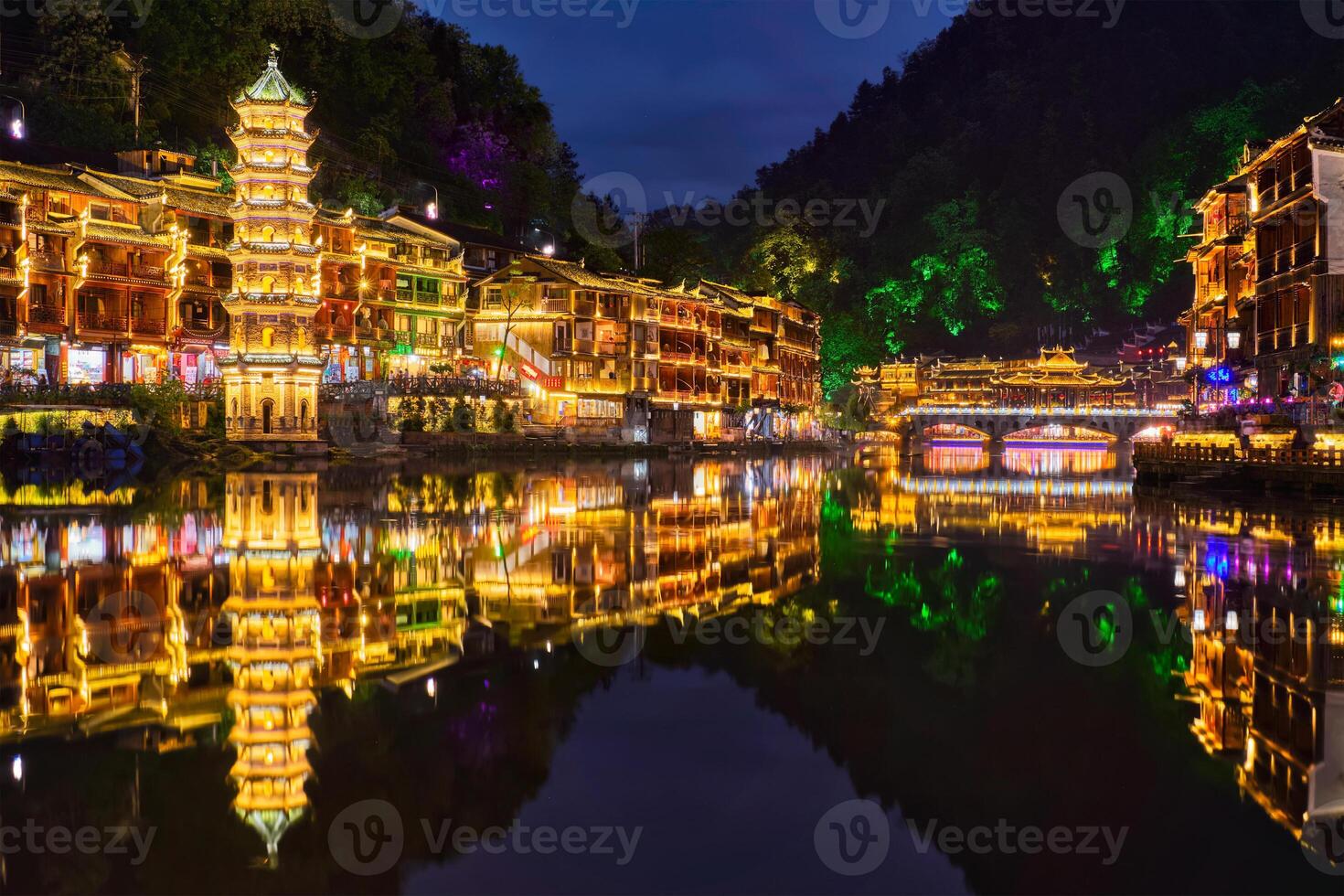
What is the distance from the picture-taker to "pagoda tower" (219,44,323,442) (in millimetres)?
50250

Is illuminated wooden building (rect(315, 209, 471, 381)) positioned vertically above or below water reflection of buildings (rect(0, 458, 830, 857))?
above

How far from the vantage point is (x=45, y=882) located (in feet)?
20.3

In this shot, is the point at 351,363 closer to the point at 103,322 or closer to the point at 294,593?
the point at 103,322

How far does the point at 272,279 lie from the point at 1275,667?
157 feet

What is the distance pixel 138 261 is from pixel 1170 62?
109996 millimetres

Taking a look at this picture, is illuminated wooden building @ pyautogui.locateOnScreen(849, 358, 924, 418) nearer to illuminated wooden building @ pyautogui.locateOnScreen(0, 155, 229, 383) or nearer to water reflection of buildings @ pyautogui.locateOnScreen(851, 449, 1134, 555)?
water reflection of buildings @ pyautogui.locateOnScreen(851, 449, 1134, 555)

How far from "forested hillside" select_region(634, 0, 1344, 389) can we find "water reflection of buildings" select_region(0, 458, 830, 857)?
80.2 m

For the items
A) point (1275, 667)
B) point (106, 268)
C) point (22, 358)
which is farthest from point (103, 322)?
point (1275, 667)

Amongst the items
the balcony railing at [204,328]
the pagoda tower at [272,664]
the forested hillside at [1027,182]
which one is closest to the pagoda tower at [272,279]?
the balcony railing at [204,328]

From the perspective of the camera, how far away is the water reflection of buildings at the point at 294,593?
9.15m

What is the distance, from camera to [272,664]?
1070cm

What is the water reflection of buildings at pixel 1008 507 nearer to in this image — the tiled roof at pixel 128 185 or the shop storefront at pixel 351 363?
the shop storefront at pixel 351 363

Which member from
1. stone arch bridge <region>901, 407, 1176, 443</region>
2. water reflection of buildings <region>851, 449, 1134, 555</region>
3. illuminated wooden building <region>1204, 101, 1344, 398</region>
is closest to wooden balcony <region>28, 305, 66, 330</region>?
water reflection of buildings <region>851, 449, 1134, 555</region>

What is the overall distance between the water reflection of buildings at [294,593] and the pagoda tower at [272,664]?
25 millimetres
